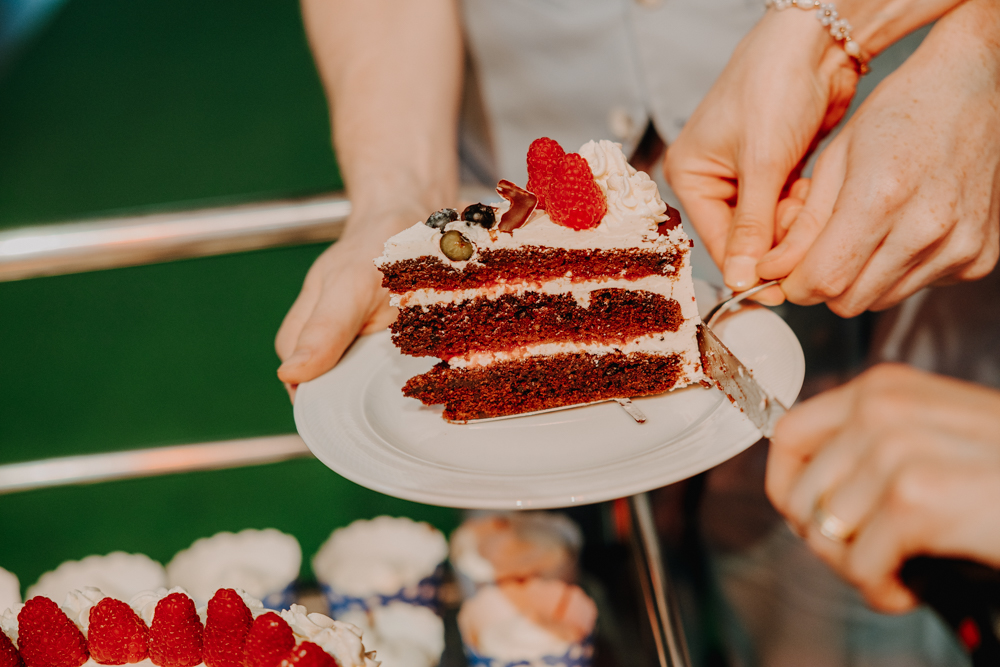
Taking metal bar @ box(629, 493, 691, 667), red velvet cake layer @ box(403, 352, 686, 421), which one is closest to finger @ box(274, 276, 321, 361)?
red velvet cake layer @ box(403, 352, 686, 421)

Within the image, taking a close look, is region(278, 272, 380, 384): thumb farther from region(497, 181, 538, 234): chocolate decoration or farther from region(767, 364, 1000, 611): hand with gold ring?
region(767, 364, 1000, 611): hand with gold ring

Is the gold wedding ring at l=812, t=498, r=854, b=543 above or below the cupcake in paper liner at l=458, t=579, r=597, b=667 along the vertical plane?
above

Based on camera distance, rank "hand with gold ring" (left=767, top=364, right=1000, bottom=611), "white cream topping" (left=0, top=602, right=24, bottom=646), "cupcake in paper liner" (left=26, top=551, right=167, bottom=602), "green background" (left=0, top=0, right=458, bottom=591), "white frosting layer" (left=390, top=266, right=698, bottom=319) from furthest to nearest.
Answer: "green background" (left=0, top=0, right=458, bottom=591)
"white frosting layer" (left=390, top=266, right=698, bottom=319)
"cupcake in paper liner" (left=26, top=551, right=167, bottom=602)
"white cream topping" (left=0, top=602, right=24, bottom=646)
"hand with gold ring" (left=767, top=364, right=1000, bottom=611)

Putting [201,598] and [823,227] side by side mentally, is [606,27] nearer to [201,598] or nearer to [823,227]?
[823,227]

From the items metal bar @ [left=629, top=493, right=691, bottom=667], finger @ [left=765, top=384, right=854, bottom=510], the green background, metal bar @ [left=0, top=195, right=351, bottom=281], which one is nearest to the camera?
finger @ [left=765, top=384, right=854, bottom=510]

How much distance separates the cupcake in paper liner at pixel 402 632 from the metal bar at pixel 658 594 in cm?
44

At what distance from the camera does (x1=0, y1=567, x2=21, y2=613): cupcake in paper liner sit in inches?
43.5

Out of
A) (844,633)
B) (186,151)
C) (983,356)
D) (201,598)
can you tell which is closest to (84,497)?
(201,598)

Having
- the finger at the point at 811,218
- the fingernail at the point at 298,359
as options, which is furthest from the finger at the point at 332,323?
the finger at the point at 811,218

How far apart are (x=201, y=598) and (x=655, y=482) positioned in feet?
2.50

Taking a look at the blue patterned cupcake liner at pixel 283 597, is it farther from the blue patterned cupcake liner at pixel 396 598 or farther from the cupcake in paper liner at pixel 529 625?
the cupcake in paper liner at pixel 529 625

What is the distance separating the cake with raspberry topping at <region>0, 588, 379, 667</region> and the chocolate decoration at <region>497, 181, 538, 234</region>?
32.2 inches

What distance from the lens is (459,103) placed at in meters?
2.26

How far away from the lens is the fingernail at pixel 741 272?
1476 mm
